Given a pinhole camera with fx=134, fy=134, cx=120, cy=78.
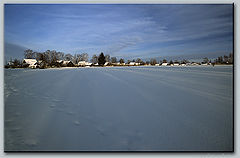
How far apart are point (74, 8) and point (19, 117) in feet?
7.52

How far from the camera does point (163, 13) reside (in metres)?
2.92

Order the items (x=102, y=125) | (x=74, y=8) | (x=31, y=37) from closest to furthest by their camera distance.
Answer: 1. (x=102, y=125)
2. (x=74, y=8)
3. (x=31, y=37)

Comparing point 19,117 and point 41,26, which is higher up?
point 41,26

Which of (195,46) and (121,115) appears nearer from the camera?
(121,115)

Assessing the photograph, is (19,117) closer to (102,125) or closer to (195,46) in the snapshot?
(102,125)

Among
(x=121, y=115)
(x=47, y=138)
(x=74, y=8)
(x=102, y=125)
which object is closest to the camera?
(x=47, y=138)

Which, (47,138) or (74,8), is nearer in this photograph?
(47,138)

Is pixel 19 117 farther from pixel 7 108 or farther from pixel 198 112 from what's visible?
pixel 198 112

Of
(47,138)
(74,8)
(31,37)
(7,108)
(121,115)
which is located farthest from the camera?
(31,37)

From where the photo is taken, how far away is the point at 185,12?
2818 millimetres

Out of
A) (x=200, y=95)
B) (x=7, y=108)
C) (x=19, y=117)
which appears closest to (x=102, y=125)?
(x=19, y=117)

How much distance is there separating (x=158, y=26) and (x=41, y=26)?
112 inches

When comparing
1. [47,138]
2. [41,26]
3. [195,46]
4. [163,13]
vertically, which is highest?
[163,13]

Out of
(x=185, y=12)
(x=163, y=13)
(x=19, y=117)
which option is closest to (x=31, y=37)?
(x=19, y=117)
